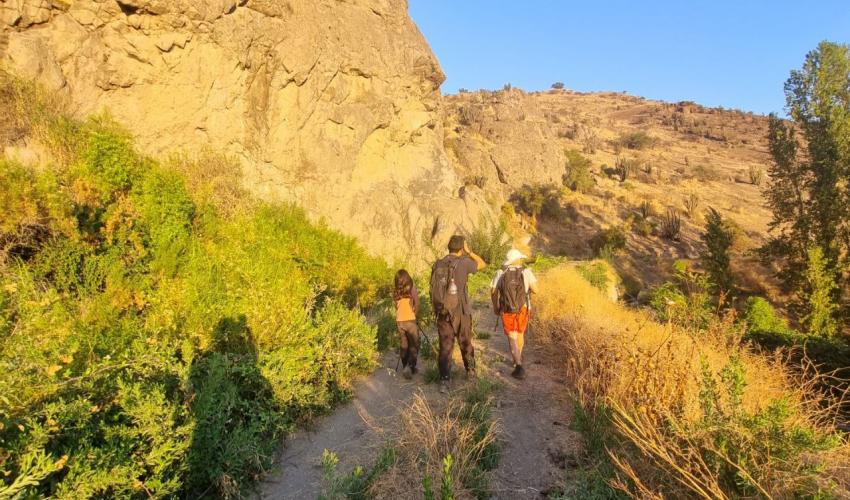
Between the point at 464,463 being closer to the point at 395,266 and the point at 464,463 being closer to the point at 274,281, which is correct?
the point at 274,281

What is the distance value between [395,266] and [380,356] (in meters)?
7.34

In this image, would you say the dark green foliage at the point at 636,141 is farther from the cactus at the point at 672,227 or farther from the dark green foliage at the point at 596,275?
the dark green foliage at the point at 596,275

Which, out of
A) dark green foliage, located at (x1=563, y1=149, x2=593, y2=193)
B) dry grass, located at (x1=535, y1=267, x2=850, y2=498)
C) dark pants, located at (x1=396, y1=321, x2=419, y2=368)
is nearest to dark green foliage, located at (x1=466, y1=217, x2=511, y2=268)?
dry grass, located at (x1=535, y1=267, x2=850, y2=498)

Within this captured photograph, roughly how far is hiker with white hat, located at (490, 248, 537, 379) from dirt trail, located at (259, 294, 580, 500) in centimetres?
49

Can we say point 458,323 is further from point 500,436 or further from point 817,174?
point 817,174

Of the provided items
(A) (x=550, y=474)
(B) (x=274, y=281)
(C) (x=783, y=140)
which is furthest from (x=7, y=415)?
(C) (x=783, y=140)

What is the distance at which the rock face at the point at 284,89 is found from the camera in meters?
9.42

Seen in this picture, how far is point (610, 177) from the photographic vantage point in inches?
1527

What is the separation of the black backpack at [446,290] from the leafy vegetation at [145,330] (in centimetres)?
132

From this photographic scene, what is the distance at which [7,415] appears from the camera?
2.34 metres

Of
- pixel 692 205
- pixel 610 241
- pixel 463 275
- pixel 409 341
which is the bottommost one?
pixel 409 341

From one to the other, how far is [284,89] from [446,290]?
33.4 feet

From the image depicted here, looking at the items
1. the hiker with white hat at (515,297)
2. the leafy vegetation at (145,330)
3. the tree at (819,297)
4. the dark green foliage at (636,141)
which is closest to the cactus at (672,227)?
the tree at (819,297)

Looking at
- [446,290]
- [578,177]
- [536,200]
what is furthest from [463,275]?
[578,177]
